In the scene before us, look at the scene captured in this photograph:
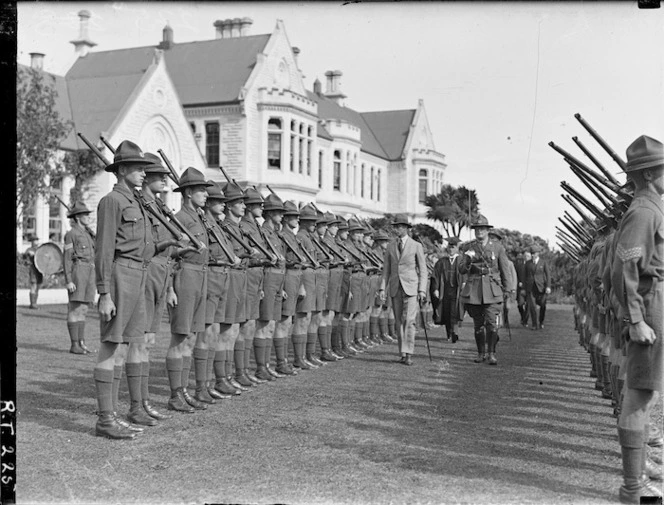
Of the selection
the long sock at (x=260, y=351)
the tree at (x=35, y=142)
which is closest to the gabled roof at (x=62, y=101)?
Result: the tree at (x=35, y=142)

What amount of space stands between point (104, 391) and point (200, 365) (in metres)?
1.98

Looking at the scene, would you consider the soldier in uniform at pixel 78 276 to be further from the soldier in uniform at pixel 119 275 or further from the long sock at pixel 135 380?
the soldier in uniform at pixel 119 275

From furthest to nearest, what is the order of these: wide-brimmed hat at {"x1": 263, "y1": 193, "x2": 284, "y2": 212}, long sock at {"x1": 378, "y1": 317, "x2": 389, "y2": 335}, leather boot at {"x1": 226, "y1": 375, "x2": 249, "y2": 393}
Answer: long sock at {"x1": 378, "y1": 317, "x2": 389, "y2": 335}, wide-brimmed hat at {"x1": 263, "y1": 193, "x2": 284, "y2": 212}, leather boot at {"x1": 226, "y1": 375, "x2": 249, "y2": 393}

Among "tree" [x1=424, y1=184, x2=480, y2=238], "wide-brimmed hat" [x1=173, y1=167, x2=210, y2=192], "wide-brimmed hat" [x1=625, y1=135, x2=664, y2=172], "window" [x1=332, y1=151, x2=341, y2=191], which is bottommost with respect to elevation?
"wide-brimmed hat" [x1=625, y1=135, x2=664, y2=172]

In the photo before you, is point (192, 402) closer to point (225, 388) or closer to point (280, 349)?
point (225, 388)

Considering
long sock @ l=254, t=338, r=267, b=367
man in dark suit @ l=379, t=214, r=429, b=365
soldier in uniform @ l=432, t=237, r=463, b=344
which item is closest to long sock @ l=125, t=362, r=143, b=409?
long sock @ l=254, t=338, r=267, b=367

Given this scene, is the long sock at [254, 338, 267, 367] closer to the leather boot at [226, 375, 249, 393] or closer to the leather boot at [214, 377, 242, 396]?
the leather boot at [226, 375, 249, 393]

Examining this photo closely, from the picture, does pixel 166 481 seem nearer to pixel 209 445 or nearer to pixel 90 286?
pixel 209 445

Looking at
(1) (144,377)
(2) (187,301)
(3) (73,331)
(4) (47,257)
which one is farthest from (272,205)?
(4) (47,257)

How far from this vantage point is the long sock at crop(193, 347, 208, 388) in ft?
30.1

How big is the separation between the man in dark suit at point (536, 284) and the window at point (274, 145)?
23305 millimetres

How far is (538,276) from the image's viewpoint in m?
21.8

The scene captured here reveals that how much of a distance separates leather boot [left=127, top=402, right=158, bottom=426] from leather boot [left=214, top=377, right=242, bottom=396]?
184cm

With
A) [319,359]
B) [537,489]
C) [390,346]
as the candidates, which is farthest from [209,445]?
[390,346]
